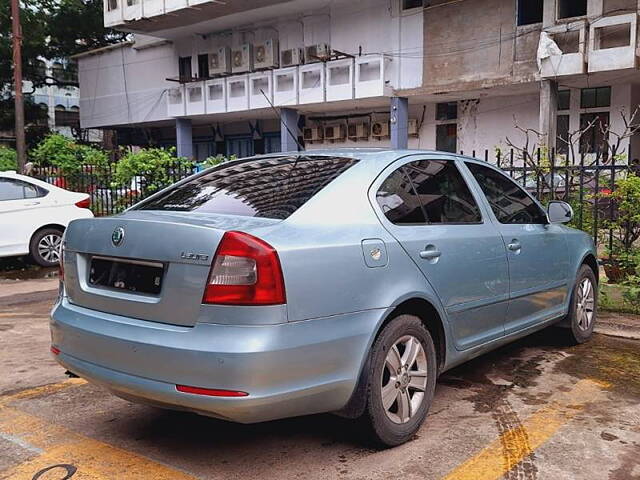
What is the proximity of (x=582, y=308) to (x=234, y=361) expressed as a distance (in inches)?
143

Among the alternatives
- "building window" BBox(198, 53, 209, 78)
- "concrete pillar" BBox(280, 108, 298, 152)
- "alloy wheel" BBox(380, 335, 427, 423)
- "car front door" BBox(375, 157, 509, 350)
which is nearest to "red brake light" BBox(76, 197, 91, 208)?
"car front door" BBox(375, 157, 509, 350)

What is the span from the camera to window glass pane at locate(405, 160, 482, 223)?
3678 mm

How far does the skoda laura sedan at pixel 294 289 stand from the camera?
105 inches

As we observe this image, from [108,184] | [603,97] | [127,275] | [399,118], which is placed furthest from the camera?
[399,118]

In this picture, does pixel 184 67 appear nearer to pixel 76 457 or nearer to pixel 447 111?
pixel 447 111

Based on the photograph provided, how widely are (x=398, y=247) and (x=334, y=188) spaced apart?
0.45 metres

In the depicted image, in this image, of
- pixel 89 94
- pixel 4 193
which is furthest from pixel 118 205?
pixel 89 94

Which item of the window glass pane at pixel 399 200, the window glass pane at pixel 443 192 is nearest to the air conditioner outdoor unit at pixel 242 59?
the window glass pane at pixel 443 192

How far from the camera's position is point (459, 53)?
20734 millimetres

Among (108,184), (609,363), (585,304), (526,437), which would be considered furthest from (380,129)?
(526,437)

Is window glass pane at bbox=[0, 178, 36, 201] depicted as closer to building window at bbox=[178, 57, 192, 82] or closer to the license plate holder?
the license plate holder

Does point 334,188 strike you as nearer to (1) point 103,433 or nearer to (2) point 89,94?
(1) point 103,433

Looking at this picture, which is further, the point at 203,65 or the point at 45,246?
the point at 203,65

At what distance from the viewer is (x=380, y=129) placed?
81.4ft
